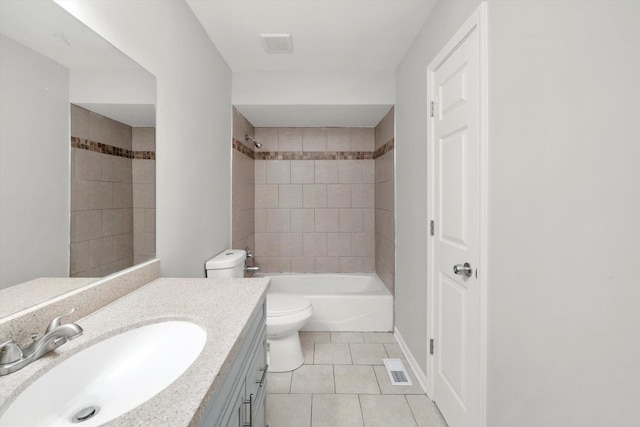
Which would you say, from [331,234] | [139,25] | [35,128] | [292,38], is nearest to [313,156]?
[331,234]

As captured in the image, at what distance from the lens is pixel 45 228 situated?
2.85 ft

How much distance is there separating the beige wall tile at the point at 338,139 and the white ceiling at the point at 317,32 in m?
0.58

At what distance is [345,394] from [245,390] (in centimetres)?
113

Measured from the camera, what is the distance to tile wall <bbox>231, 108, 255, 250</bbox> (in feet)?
8.99

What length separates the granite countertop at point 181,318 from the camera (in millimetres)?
543

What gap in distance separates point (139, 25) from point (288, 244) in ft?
8.41

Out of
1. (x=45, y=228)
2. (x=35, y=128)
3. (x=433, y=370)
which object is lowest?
(x=433, y=370)

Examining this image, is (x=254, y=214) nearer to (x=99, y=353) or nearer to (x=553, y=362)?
(x=99, y=353)

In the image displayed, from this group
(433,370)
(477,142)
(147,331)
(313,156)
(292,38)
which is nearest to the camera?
(147,331)

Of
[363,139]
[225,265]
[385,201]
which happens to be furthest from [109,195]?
[363,139]

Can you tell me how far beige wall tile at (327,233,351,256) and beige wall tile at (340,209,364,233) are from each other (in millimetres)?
83

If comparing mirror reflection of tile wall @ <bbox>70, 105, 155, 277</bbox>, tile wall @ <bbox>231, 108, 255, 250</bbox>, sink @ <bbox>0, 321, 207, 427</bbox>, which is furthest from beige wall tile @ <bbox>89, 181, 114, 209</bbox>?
tile wall @ <bbox>231, 108, 255, 250</bbox>

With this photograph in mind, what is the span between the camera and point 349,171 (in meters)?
3.52

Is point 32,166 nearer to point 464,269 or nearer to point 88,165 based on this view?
point 88,165
